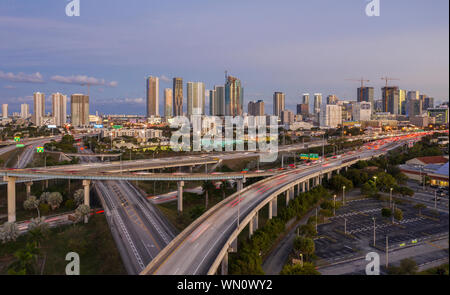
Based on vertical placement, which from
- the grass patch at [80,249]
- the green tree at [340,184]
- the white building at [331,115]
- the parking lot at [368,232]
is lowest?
the grass patch at [80,249]

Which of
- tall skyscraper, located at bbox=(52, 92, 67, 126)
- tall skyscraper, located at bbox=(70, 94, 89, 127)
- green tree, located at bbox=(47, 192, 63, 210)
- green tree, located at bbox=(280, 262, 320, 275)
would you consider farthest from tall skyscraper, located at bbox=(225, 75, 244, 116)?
green tree, located at bbox=(280, 262, 320, 275)

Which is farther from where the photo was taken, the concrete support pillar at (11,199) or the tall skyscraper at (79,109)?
the tall skyscraper at (79,109)

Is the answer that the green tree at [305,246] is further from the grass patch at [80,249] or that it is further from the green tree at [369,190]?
the green tree at [369,190]

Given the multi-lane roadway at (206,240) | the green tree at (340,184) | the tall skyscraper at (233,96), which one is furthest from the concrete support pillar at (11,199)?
the tall skyscraper at (233,96)
